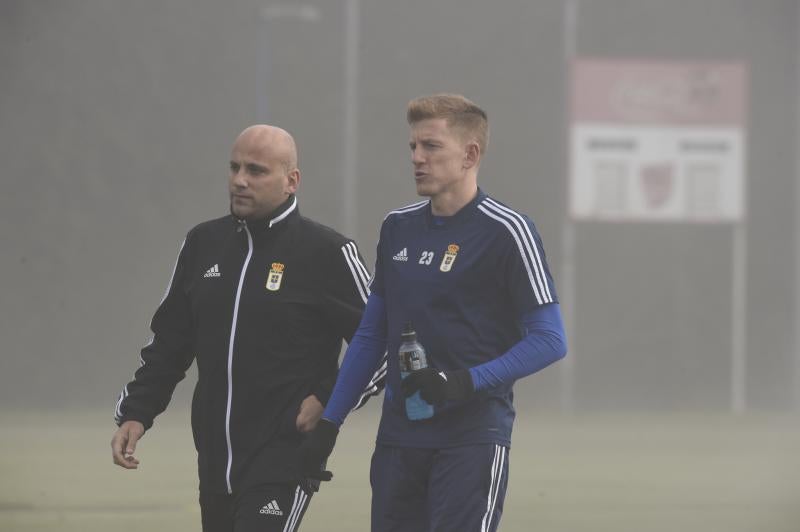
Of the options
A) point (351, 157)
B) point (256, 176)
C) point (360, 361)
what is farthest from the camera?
point (351, 157)

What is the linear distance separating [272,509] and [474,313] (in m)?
0.74

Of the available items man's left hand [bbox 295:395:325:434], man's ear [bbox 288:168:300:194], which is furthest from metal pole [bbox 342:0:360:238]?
man's left hand [bbox 295:395:325:434]

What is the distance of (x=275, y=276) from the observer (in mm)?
4184

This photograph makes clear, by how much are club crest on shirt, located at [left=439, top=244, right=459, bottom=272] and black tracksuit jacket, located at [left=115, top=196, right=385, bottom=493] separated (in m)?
0.39

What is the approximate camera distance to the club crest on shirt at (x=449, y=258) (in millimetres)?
3803

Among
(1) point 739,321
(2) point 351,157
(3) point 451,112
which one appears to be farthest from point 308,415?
(1) point 739,321

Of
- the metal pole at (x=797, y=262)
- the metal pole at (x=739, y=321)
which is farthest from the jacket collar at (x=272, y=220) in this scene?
the metal pole at (x=797, y=262)

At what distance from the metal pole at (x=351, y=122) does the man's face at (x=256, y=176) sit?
283 inches

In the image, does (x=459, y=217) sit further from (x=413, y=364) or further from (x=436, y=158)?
(x=413, y=364)

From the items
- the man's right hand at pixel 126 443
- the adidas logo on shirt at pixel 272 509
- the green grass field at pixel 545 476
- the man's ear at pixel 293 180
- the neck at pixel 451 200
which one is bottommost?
the green grass field at pixel 545 476

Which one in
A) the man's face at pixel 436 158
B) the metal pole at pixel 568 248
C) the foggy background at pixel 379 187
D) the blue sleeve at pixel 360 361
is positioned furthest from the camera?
the metal pole at pixel 568 248

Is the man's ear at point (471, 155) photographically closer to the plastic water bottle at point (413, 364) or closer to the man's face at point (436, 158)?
the man's face at point (436, 158)

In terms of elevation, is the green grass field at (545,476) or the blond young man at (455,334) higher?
the blond young man at (455,334)

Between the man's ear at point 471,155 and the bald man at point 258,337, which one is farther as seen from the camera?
→ the bald man at point 258,337
